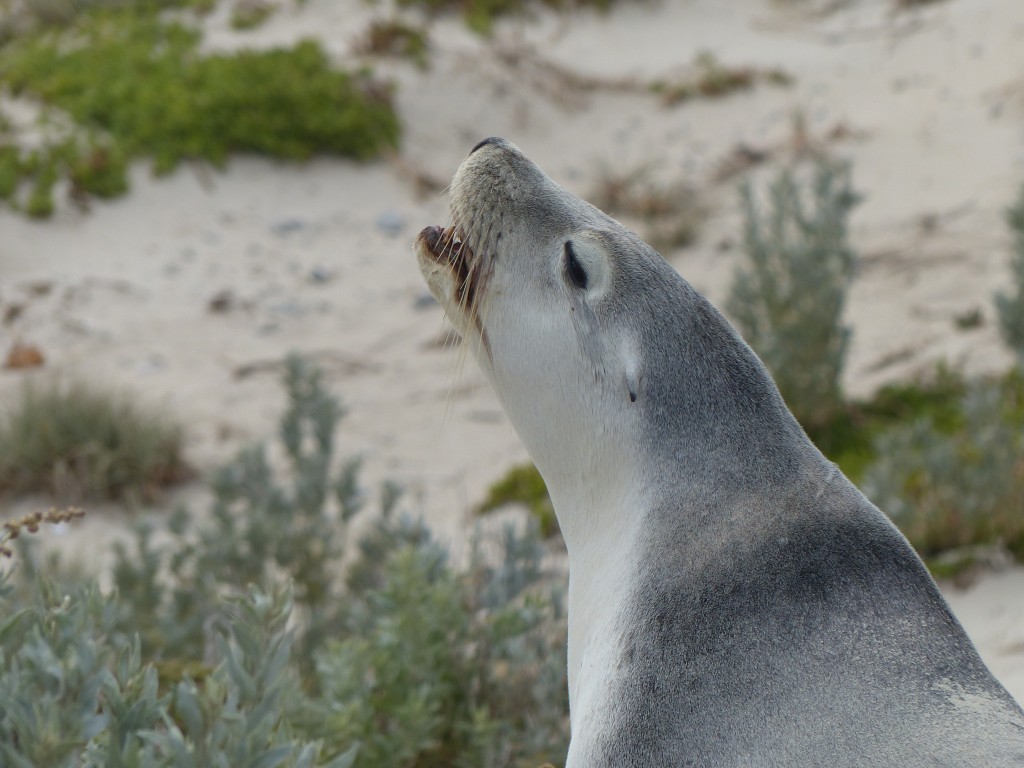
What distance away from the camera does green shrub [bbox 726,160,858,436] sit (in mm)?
5414

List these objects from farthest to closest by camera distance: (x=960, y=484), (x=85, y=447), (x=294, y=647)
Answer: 1. (x=85, y=447)
2. (x=960, y=484)
3. (x=294, y=647)

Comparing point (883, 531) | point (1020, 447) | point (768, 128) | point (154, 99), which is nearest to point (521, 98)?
point (768, 128)

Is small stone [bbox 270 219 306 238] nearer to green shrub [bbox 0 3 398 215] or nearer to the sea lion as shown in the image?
green shrub [bbox 0 3 398 215]

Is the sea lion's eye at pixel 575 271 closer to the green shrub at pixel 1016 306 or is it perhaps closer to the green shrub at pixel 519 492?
the green shrub at pixel 519 492

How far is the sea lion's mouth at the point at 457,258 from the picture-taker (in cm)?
241

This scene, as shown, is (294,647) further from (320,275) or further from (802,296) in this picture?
(320,275)

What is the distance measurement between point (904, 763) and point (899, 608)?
297 millimetres

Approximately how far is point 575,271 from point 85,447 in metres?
4.18

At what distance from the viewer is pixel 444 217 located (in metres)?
8.80

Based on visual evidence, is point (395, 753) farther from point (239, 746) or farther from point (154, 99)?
point (154, 99)

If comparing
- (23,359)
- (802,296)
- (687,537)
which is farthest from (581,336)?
(23,359)

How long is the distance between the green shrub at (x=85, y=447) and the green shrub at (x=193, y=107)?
A: 313 centimetres

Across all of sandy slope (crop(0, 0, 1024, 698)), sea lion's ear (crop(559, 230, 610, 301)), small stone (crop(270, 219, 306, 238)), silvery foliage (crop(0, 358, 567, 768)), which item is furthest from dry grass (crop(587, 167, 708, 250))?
sea lion's ear (crop(559, 230, 610, 301))

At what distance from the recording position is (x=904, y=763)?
160 cm
